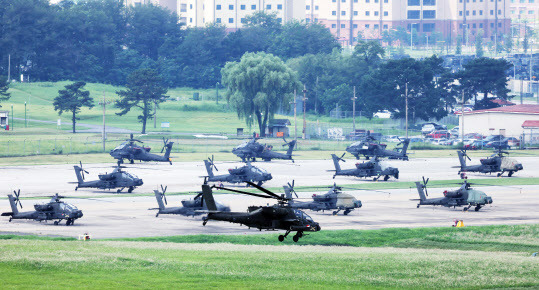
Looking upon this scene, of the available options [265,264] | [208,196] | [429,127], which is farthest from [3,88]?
[208,196]

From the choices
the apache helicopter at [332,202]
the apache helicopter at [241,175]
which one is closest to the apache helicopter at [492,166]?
the apache helicopter at [241,175]

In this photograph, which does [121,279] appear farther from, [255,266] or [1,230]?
[1,230]

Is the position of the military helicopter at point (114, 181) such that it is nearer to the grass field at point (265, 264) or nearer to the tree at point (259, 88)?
the grass field at point (265, 264)

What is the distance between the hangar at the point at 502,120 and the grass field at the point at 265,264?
330 feet

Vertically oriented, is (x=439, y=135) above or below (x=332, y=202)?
above

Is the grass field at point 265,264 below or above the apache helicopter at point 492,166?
below

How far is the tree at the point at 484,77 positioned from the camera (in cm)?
18362

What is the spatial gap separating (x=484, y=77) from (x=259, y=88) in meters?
57.2

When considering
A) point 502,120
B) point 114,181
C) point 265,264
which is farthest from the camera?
point 502,120

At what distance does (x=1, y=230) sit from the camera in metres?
57.6

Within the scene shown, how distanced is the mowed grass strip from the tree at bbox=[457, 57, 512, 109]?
139528 millimetres

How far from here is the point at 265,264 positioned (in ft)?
141

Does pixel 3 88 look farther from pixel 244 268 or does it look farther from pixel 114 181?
pixel 244 268

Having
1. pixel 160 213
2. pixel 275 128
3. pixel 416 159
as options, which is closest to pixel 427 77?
pixel 275 128
